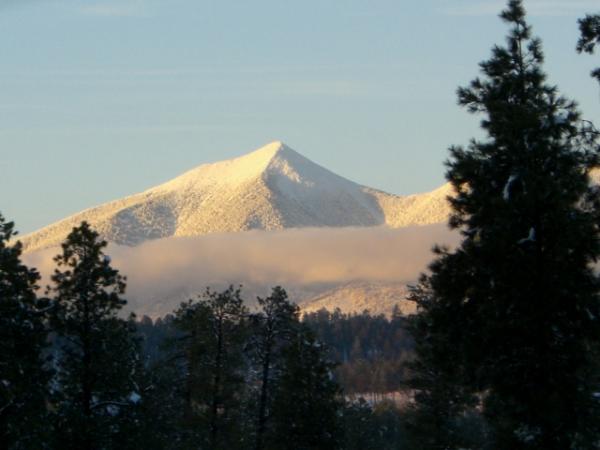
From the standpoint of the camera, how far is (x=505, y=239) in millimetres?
26953

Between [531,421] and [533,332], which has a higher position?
[533,332]

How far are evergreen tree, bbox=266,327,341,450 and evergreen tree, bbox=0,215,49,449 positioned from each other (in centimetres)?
1433

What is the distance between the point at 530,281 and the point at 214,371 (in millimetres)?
24266

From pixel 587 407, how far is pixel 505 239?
415 cm

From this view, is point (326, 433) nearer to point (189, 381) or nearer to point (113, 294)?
point (189, 381)

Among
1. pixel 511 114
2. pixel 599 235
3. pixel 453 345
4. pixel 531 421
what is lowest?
pixel 531 421

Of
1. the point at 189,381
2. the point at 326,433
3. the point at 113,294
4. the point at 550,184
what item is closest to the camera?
the point at 550,184

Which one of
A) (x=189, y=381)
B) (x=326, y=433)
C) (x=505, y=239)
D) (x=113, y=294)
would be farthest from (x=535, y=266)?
(x=189, y=381)

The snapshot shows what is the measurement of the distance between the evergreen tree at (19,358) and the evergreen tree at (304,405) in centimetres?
1433

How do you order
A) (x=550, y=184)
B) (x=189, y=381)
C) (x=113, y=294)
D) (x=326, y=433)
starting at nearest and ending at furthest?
(x=550, y=184) < (x=113, y=294) < (x=326, y=433) < (x=189, y=381)

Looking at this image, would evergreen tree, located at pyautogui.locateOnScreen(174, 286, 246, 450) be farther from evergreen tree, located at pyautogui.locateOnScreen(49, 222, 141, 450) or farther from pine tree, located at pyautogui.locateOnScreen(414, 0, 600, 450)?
pine tree, located at pyautogui.locateOnScreen(414, 0, 600, 450)

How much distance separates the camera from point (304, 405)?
46531mm

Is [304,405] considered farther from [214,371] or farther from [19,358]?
[19,358]

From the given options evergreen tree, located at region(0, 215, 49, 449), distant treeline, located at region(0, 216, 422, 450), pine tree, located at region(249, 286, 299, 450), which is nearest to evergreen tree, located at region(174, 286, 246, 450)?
distant treeline, located at region(0, 216, 422, 450)
